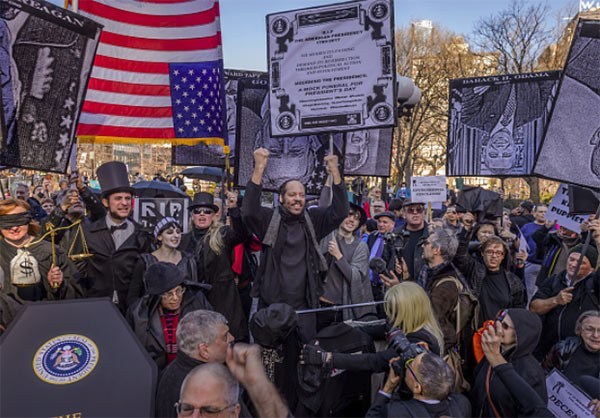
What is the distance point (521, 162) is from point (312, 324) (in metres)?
5.31

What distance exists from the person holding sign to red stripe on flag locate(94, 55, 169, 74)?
2.62m

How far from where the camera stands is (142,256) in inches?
185

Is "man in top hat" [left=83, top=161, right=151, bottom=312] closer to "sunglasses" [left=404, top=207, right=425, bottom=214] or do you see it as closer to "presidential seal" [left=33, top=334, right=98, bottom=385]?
"presidential seal" [left=33, top=334, right=98, bottom=385]

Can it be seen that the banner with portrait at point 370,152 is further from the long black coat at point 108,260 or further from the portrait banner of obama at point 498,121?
the long black coat at point 108,260

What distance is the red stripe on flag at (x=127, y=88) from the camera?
6.48 metres

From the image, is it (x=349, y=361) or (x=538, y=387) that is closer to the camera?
(x=538, y=387)

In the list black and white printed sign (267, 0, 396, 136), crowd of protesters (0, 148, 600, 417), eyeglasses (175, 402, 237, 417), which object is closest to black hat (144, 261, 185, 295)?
crowd of protesters (0, 148, 600, 417)

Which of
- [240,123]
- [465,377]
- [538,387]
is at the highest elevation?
[240,123]

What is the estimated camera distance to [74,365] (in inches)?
99.1

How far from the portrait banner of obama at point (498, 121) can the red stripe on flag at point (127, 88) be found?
459 cm

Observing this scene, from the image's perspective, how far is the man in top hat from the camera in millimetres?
4867

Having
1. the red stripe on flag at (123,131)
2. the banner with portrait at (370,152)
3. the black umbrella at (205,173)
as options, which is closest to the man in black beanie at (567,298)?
the banner with portrait at (370,152)

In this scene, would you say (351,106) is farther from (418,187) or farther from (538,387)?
(538,387)

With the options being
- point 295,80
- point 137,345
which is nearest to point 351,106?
point 295,80
